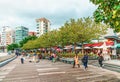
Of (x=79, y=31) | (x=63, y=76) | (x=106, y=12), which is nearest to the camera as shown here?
(x=106, y=12)

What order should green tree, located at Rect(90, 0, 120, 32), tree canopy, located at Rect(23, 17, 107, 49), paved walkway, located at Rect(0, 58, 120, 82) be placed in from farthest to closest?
tree canopy, located at Rect(23, 17, 107, 49) < paved walkway, located at Rect(0, 58, 120, 82) < green tree, located at Rect(90, 0, 120, 32)

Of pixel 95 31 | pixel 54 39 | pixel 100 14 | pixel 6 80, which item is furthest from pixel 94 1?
pixel 54 39

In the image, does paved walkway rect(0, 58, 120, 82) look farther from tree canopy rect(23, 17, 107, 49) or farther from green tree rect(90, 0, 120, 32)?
tree canopy rect(23, 17, 107, 49)

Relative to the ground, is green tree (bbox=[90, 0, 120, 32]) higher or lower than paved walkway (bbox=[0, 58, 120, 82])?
higher

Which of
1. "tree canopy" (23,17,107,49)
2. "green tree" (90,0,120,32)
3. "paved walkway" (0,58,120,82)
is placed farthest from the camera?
"tree canopy" (23,17,107,49)

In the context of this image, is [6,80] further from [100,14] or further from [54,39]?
[54,39]

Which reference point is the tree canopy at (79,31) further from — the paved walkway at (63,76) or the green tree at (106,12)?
the green tree at (106,12)

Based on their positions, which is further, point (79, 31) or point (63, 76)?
point (79, 31)

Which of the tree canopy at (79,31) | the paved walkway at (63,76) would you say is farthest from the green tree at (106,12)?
the tree canopy at (79,31)

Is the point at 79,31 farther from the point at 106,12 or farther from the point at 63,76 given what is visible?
the point at 106,12

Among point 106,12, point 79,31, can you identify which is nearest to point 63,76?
point 106,12

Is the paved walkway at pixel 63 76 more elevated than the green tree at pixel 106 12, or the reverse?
the green tree at pixel 106 12

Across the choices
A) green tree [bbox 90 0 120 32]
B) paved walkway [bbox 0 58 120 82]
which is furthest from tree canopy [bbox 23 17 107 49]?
green tree [bbox 90 0 120 32]

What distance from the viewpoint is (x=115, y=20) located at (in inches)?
487
